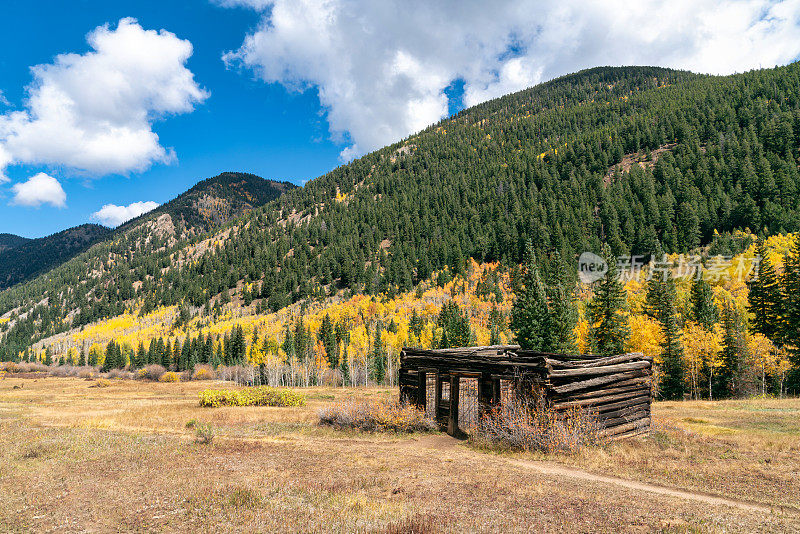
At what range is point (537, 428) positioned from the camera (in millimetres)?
15367

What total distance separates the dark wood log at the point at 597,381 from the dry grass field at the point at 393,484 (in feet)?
7.72

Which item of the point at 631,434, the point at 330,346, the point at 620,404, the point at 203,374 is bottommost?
the point at 203,374

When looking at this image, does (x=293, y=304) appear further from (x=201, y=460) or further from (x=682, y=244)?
(x=201, y=460)

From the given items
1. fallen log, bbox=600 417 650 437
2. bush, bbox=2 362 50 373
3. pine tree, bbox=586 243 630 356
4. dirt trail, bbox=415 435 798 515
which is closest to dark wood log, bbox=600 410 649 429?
fallen log, bbox=600 417 650 437

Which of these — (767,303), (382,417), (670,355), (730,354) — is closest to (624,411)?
(382,417)

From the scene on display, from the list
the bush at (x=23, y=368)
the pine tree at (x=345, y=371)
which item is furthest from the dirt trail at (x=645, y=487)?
the bush at (x=23, y=368)

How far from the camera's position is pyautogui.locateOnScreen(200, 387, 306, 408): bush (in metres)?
35.8

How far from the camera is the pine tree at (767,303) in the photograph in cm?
4966

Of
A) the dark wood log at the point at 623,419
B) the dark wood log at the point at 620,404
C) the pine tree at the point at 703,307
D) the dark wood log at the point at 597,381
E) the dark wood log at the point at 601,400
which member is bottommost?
the dark wood log at the point at 623,419

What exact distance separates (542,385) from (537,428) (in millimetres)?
1683

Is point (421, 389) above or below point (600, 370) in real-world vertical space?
below

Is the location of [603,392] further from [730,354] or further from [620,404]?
[730,354]

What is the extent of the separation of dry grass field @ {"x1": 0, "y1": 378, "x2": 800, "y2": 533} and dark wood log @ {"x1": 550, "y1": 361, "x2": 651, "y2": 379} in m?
2.89

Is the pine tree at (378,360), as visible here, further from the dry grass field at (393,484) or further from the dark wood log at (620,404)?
the dark wood log at (620,404)
